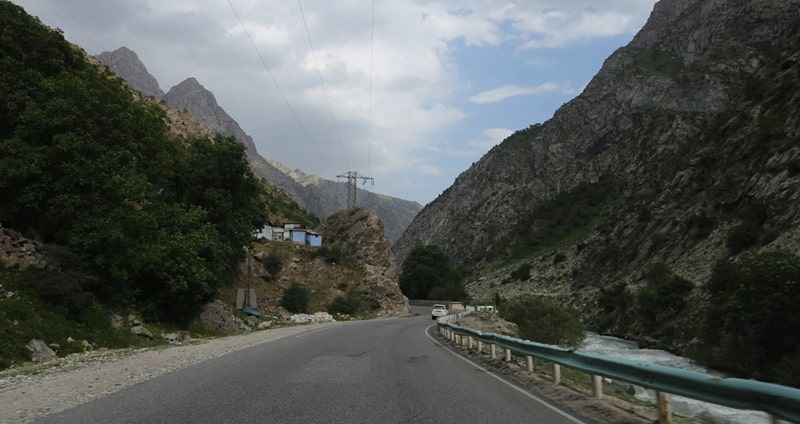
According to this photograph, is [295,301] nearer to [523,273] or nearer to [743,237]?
[743,237]

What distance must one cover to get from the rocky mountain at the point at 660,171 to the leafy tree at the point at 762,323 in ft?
37.7

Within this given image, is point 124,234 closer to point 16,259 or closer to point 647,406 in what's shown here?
A: point 16,259

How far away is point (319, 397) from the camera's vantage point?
762 centimetres

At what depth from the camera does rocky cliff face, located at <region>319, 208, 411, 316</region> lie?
64688mm

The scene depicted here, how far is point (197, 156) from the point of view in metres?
40.2

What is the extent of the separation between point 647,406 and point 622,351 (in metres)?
38.5

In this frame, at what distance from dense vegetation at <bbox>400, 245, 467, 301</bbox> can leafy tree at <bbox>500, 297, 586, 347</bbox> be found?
62585 millimetres

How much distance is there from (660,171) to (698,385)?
4703 inches

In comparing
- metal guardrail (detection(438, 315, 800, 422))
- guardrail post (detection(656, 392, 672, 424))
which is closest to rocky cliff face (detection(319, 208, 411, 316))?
metal guardrail (detection(438, 315, 800, 422))

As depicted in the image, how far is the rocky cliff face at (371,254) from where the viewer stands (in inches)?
2547

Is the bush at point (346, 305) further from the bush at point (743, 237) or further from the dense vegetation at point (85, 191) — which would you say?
the bush at point (743, 237)

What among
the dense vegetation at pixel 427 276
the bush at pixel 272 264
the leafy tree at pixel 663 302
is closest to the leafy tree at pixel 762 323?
→ the leafy tree at pixel 663 302

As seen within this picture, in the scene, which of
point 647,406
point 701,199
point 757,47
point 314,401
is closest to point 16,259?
point 314,401

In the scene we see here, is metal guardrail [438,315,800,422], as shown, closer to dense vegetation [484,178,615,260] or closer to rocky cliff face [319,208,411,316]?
rocky cliff face [319,208,411,316]
